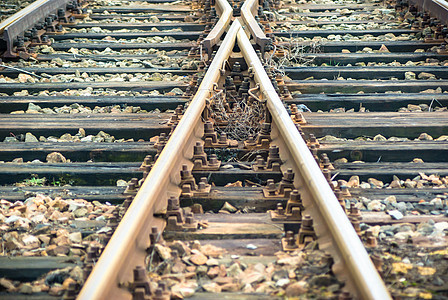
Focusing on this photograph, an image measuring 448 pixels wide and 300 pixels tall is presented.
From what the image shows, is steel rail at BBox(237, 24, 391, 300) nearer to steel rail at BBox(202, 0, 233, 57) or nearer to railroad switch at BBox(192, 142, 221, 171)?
railroad switch at BBox(192, 142, 221, 171)

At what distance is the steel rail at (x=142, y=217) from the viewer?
2967 mm

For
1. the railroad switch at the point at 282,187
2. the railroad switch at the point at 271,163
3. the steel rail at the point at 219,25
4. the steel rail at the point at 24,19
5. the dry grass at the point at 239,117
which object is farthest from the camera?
the steel rail at the point at 24,19

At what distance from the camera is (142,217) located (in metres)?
3.50

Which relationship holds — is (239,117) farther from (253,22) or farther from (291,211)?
(253,22)

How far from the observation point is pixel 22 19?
26.3 ft

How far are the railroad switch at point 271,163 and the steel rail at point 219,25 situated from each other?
2366mm

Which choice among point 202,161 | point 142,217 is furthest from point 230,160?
point 142,217

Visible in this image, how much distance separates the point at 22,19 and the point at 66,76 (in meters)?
1.40

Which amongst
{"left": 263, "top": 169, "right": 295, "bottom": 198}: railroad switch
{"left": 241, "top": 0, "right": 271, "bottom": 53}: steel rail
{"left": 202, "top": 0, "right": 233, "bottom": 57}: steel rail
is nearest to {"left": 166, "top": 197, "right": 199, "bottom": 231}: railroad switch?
{"left": 263, "top": 169, "right": 295, "bottom": 198}: railroad switch

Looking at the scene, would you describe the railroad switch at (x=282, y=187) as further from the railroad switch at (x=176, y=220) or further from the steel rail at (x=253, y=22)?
the steel rail at (x=253, y=22)

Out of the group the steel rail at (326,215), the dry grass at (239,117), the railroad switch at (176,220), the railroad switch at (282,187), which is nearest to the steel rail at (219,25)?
the dry grass at (239,117)

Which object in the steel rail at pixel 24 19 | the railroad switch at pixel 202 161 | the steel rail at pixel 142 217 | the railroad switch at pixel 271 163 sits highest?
the steel rail at pixel 24 19

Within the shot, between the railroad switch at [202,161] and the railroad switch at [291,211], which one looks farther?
the railroad switch at [202,161]

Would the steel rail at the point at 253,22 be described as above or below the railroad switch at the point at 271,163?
above
